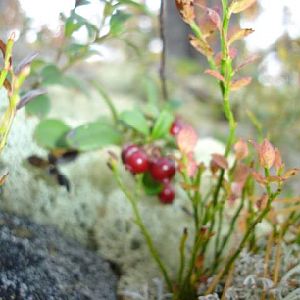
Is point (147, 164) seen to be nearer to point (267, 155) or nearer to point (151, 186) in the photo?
point (151, 186)

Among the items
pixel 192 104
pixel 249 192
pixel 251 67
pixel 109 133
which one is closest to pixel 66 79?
pixel 109 133

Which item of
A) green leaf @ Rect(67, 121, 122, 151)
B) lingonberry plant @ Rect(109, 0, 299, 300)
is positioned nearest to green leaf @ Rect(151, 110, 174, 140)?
lingonberry plant @ Rect(109, 0, 299, 300)

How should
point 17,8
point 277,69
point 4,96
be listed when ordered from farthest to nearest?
point 277,69
point 17,8
point 4,96

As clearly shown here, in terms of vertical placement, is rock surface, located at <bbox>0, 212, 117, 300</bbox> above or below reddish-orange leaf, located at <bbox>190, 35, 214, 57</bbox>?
below

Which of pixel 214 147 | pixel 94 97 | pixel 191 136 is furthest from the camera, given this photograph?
pixel 94 97

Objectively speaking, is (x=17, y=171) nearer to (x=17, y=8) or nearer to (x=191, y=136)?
(x=191, y=136)

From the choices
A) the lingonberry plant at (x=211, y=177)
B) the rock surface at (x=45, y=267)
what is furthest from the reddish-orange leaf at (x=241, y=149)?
the rock surface at (x=45, y=267)

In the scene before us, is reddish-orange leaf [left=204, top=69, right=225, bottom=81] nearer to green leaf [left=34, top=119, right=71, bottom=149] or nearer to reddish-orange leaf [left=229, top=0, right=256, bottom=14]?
reddish-orange leaf [left=229, top=0, right=256, bottom=14]
